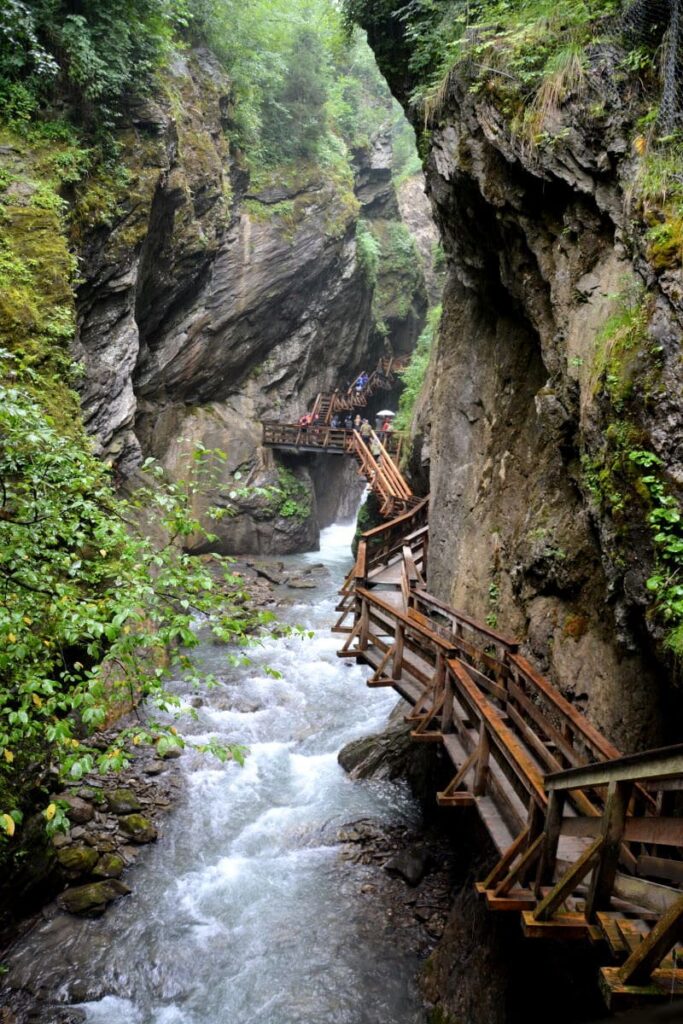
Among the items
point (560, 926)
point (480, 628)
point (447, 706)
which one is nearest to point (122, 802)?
point (447, 706)

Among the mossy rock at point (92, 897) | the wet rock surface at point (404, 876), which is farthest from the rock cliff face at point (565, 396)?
the mossy rock at point (92, 897)

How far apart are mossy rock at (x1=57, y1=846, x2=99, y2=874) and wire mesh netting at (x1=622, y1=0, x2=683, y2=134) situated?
418 inches

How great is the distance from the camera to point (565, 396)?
701cm

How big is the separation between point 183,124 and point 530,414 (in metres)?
15.7

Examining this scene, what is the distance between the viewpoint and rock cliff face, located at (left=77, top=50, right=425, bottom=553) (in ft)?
51.1

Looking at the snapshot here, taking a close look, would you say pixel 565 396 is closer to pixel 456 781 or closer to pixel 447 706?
pixel 447 706

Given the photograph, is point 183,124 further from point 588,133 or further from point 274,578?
point 588,133

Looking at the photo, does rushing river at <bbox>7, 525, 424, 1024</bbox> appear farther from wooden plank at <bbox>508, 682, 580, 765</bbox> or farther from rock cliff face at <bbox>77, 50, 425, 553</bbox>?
rock cliff face at <bbox>77, 50, 425, 553</bbox>

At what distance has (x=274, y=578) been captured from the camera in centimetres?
2150

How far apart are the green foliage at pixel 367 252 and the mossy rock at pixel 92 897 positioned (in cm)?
2637

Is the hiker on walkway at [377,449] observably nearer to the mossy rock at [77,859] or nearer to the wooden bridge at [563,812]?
the wooden bridge at [563,812]

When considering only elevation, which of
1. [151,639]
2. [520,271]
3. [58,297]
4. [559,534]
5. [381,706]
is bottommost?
[381,706]

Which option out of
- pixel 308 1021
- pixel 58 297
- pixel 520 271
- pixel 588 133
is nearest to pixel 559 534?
pixel 520 271

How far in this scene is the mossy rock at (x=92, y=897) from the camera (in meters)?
7.57
